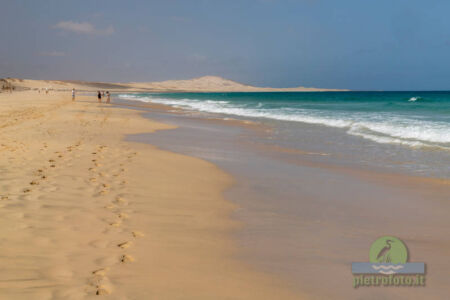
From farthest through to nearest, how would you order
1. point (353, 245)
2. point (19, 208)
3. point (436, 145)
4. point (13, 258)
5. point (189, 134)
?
point (189, 134)
point (436, 145)
point (19, 208)
point (353, 245)
point (13, 258)

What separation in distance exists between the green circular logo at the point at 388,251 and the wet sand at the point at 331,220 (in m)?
0.07

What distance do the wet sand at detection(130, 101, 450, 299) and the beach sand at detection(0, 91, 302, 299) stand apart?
30 cm

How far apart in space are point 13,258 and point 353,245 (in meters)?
3.44

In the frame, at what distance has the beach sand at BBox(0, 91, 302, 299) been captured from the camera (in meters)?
3.12

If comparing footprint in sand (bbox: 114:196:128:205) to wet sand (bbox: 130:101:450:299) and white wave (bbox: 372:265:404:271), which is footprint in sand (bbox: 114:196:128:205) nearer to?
wet sand (bbox: 130:101:450:299)

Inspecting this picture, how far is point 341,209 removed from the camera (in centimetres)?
551

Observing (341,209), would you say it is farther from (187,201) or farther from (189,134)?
(189,134)

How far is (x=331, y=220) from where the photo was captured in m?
5.00

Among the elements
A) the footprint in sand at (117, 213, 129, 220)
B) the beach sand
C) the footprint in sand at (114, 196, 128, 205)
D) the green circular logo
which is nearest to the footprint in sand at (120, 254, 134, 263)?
the beach sand

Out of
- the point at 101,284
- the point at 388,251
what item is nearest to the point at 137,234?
the point at 101,284

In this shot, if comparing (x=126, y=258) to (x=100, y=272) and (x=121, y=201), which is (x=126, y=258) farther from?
(x=121, y=201)

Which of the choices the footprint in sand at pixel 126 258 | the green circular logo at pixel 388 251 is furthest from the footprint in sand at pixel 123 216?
the green circular logo at pixel 388 251

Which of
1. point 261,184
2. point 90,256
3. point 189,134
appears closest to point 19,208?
point 90,256

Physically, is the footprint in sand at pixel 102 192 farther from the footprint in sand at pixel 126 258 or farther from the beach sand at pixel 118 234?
the footprint in sand at pixel 126 258
